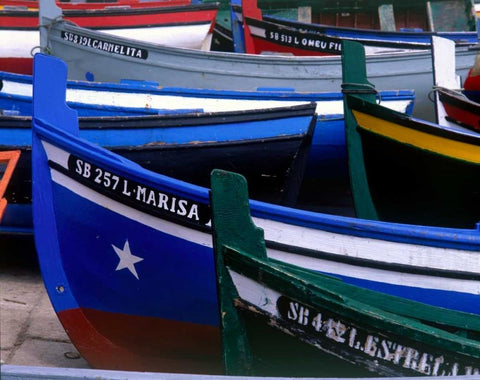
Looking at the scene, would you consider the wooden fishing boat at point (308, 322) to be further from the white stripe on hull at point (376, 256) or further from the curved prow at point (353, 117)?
the curved prow at point (353, 117)

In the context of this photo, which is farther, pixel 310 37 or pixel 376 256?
pixel 310 37

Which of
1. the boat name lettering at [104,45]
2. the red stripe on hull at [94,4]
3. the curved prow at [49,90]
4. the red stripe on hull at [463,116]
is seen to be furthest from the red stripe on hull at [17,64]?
the curved prow at [49,90]

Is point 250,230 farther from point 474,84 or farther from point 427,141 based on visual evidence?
point 474,84

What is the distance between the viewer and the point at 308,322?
3.34 m

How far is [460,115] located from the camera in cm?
644

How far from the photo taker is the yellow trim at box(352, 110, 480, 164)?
5.59 metres

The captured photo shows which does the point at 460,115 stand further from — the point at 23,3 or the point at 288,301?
the point at 23,3

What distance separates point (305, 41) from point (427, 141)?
4302mm

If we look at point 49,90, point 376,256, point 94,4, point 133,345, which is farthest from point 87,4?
point 376,256

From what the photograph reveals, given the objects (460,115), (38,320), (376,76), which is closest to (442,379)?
(38,320)

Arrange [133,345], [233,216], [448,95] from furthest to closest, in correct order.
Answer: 1. [448,95]
2. [133,345]
3. [233,216]

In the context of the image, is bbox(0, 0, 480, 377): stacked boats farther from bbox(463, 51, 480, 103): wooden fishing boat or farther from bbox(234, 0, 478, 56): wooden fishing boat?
bbox(234, 0, 478, 56): wooden fishing boat

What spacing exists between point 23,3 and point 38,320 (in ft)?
27.8

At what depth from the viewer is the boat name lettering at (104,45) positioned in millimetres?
8914
